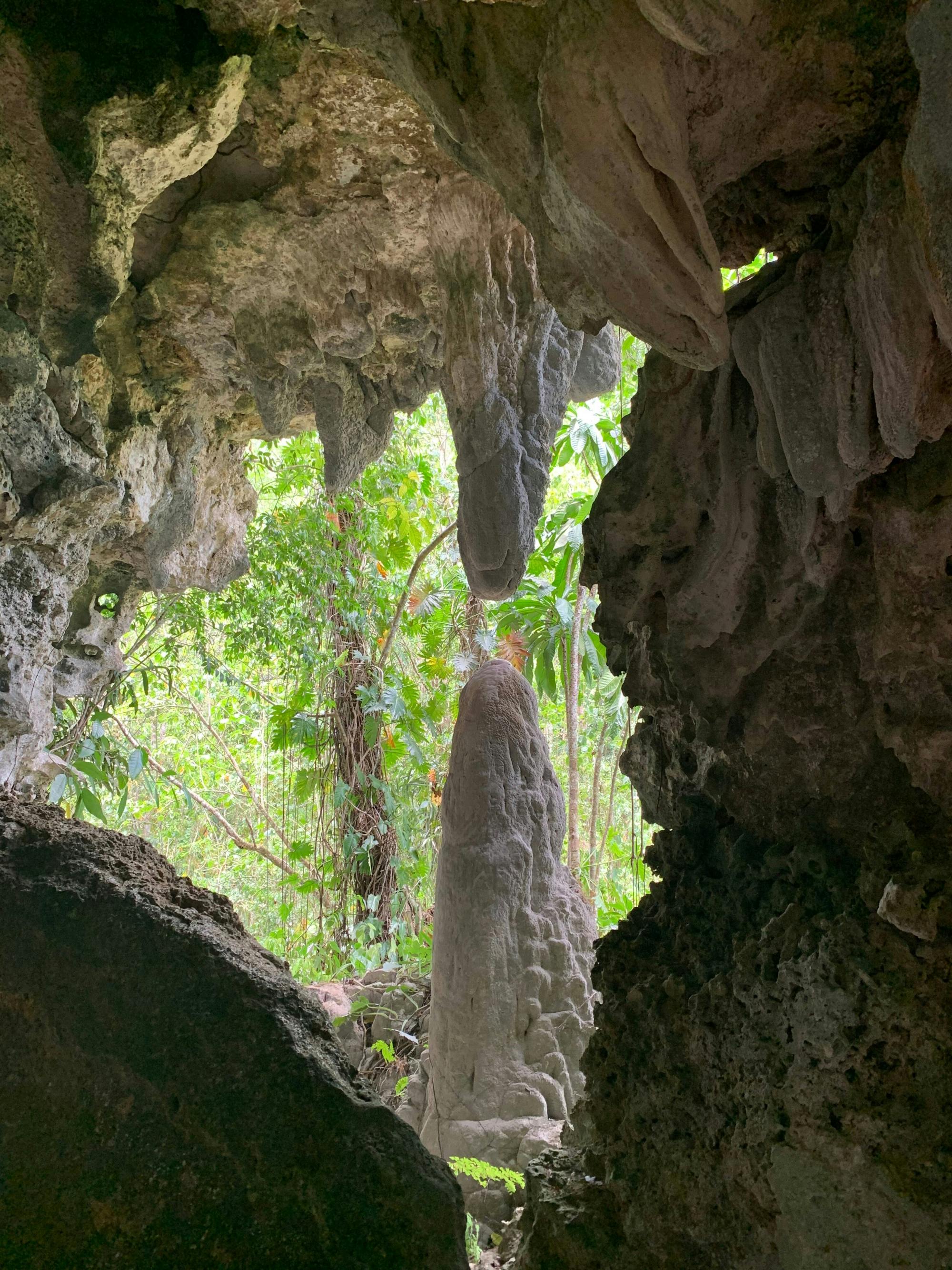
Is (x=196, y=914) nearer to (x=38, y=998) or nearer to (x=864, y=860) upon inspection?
(x=38, y=998)

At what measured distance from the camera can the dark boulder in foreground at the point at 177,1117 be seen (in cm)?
149

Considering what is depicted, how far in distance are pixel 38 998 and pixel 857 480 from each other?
63.5 inches

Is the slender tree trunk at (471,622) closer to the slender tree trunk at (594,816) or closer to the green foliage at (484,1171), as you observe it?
the slender tree trunk at (594,816)

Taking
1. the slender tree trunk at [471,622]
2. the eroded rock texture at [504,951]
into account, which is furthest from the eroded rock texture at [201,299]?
the slender tree trunk at [471,622]

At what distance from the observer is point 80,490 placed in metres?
3.26

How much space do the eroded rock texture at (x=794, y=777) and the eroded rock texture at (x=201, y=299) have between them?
3.77 ft

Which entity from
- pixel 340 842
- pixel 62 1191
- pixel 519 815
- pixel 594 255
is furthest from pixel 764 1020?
pixel 340 842

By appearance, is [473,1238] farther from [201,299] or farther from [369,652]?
[369,652]

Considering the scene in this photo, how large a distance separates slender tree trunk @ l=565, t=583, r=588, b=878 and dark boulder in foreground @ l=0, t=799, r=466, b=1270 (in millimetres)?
3789

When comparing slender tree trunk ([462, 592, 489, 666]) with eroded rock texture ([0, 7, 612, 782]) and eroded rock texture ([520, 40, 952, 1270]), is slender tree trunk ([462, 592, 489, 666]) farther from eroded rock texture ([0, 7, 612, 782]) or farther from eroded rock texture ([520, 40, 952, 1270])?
eroded rock texture ([520, 40, 952, 1270])

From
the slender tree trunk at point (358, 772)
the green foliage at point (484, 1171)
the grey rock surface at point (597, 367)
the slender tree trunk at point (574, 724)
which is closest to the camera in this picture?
the green foliage at point (484, 1171)

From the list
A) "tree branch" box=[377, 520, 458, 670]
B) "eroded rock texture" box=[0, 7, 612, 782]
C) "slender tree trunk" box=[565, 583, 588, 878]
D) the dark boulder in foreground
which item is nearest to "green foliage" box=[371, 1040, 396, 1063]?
"slender tree trunk" box=[565, 583, 588, 878]

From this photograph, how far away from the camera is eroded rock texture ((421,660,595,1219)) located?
3.34 metres

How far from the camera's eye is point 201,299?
344 centimetres
